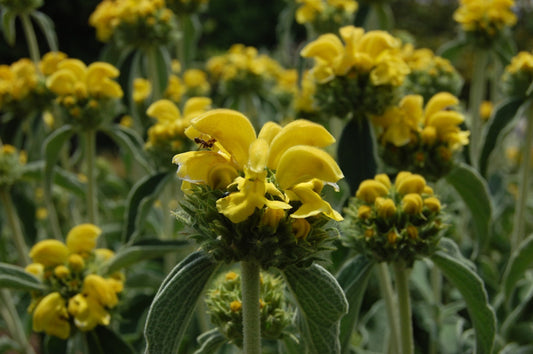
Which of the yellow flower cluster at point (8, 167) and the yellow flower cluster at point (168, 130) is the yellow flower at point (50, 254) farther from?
the yellow flower cluster at point (8, 167)

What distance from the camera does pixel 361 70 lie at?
1.47m

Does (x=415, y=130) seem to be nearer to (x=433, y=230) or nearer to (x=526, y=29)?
(x=433, y=230)

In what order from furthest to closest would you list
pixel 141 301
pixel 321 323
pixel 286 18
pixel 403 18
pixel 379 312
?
pixel 403 18
pixel 286 18
pixel 379 312
pixel 141 301
pixel 321 323

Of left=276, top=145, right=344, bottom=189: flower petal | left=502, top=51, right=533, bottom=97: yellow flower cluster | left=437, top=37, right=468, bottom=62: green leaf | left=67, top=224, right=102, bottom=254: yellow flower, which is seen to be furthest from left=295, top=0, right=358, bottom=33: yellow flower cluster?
left=276, top=145, right=344, bottom=189: flower petal

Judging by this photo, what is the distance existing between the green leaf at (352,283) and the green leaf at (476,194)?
17.1 inches

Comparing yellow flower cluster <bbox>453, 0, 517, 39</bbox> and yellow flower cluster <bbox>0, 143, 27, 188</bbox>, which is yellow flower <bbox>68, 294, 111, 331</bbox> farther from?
yellow flower cluster <bbox>453, 0, 517, 39</bbox>

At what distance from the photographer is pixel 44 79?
7.81 feet

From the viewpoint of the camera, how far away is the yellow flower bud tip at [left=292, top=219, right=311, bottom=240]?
892 mm

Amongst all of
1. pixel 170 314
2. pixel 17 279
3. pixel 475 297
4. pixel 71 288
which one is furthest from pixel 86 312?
pixel 475 297

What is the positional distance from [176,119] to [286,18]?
1.40 meters

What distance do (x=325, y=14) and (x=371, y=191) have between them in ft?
4.98

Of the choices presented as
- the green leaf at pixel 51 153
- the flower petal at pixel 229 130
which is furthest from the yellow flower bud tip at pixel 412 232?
the green leaf at pixel 51 153

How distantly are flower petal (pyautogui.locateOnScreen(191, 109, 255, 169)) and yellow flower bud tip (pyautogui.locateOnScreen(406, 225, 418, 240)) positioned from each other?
45cm

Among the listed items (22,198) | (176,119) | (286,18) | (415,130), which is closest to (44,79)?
(22,198)
